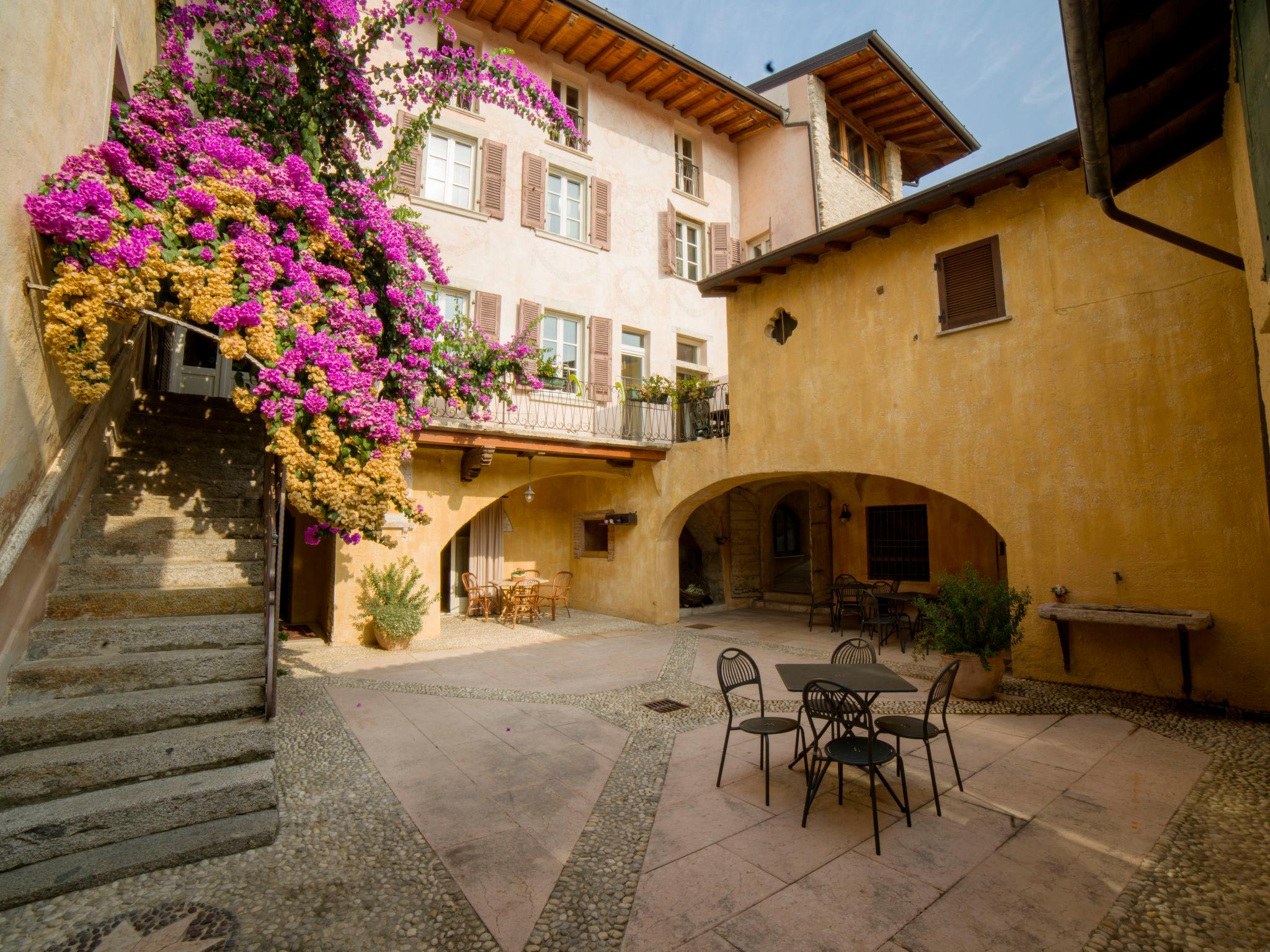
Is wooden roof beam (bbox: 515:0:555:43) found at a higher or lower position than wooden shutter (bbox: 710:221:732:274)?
higher

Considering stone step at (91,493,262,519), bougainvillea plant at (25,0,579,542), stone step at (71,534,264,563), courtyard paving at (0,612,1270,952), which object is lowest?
courtyard paving at (0,612,1270,952)

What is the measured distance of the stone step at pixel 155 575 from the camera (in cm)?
440

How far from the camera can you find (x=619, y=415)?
1152 cm

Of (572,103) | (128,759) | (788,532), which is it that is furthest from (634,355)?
(128,759)

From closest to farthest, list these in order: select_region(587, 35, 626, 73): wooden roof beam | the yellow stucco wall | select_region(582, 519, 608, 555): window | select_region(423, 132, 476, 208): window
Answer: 1. the yellow stucco wall
2. select_region(423, 132, 476, 208): window
3. select_region(587, 35, 626, 73): wooden roof beam
4. select_region(582, 519, 608, 555): window

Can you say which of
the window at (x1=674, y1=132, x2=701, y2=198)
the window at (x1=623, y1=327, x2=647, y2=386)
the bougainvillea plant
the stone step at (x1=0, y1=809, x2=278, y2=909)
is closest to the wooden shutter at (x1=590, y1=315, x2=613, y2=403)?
the window at (x1=623, y1=327, x2=647, y2=386)

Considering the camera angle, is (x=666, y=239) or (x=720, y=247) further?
(x=720, y=247)

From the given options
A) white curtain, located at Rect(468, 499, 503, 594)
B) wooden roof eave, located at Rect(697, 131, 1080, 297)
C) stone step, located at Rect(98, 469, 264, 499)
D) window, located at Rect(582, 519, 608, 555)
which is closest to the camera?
stone step, located at Rect(98, 469, 264, 499)

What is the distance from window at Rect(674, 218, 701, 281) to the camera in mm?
13625

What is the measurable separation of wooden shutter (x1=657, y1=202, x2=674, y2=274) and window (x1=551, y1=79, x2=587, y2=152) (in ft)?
6.98

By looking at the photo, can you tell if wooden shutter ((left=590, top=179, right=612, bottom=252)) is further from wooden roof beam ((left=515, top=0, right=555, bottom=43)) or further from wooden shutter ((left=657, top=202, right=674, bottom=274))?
wooden roof beam ((left=515, top=0, right=555, bottom=43))

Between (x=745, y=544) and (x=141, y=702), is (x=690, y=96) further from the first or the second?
(x=141, y=702)

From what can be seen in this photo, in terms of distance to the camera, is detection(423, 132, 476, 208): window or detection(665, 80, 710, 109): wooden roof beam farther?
detection(665, 80, 710, 109): wooden roof beam

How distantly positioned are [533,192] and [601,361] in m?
3.44
